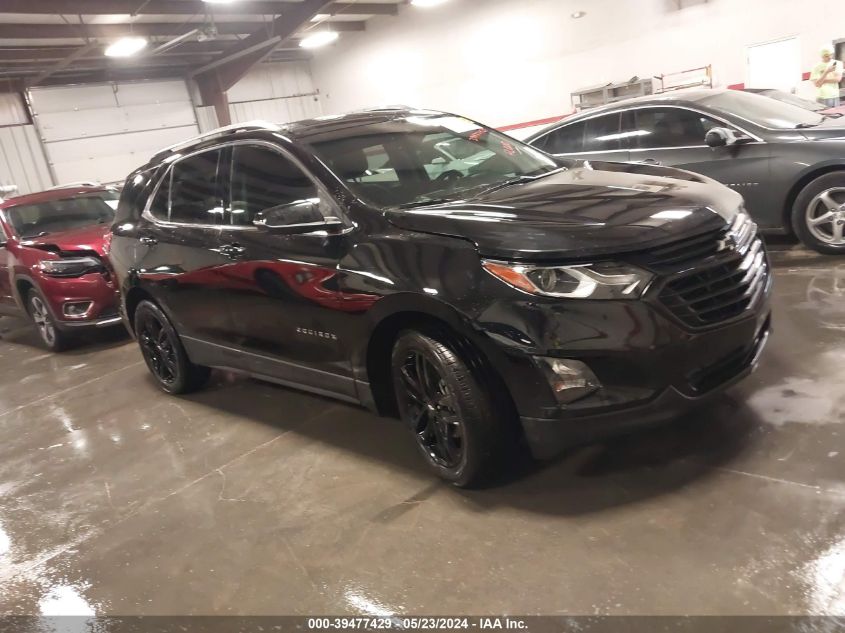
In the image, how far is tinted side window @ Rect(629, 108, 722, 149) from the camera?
5.44m

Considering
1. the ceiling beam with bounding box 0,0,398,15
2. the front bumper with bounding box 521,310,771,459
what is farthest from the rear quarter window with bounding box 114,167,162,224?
the ceiling beam with bounding box 0,0,398,15

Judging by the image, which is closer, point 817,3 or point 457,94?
point 817,3

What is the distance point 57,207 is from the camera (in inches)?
266

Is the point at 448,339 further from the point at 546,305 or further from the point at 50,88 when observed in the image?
the point at 50,88

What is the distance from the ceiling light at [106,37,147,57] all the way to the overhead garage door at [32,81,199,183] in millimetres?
2489

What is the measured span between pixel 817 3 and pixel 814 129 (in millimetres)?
7240

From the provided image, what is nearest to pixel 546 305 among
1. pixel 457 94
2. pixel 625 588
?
pixel 625 588

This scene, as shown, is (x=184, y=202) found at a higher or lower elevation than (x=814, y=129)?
higher

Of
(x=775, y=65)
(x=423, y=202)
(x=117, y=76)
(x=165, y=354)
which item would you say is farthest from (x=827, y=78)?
(x=117, y=76)

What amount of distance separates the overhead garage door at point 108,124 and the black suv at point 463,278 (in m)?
14.0

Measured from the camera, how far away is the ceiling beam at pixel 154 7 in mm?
10027

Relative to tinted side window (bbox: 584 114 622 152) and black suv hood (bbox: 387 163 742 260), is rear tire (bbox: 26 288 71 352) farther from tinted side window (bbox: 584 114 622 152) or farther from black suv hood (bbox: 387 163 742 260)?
tinted side window (bbox: 584 114 622 152)

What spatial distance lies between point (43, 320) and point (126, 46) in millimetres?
9237

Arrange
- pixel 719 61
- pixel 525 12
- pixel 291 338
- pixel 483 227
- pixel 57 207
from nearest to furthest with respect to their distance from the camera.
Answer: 1. pixel 483 227
2. pixel 291 338
3. pixel 57 207
4. pixel 719 61
5. pixel 525 12
